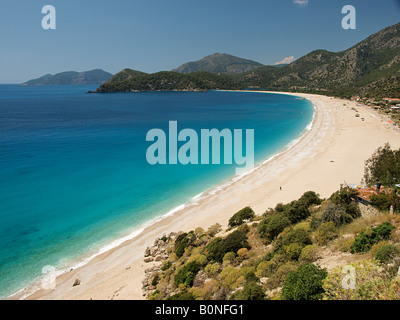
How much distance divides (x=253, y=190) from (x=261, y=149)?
74.2 ft

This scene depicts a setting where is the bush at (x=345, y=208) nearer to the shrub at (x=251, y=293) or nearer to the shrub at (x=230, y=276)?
the shrub at (x=230, y=276)

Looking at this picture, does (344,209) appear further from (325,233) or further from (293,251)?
(293,251)

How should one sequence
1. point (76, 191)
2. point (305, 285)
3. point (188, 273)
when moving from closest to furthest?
point (305, 285)
point (188, 273)
point (76, 191)

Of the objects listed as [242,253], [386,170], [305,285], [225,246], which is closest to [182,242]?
[225,246]

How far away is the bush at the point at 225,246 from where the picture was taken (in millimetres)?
15227

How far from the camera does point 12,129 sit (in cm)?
6931

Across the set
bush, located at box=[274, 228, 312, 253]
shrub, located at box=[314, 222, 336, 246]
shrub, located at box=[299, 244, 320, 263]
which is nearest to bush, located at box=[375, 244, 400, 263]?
shrub, located at box=[299, 244, 320, 263]

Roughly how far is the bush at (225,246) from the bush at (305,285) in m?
6.44

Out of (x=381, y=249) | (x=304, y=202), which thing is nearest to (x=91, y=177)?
(x=304, y=202)

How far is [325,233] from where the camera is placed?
44.7 ft

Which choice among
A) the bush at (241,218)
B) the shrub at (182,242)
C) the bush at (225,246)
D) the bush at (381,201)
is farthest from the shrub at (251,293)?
the bush at (241,218)

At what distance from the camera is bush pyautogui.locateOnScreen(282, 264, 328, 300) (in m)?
8.20

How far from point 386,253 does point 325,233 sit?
193 inches

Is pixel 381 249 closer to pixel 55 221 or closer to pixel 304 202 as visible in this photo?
pixel 304 202
